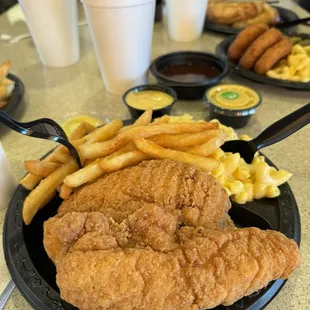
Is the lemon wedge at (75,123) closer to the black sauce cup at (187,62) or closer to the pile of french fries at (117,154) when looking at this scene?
the pile of french fries at (117,154)

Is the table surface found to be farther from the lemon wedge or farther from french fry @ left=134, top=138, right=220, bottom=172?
french fry @ left=134, top=138, right=220, bottom=172

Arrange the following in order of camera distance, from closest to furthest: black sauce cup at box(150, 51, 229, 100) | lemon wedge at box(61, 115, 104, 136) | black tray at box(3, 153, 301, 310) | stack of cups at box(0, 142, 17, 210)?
1. black tray at box(3, 153, 301, 310)
2. stack of cups at box(0, 142, 17, 210)
3. lemon wedge at box(61, 115, 104, 136)
4. black sauce cup at box(150, 51, 229, 100)

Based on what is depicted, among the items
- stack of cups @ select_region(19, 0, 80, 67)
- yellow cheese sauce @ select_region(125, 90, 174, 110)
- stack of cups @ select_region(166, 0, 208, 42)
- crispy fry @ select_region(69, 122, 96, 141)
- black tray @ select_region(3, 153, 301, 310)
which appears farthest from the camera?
stack of cups @ select_region(166, 0, 208, 42)

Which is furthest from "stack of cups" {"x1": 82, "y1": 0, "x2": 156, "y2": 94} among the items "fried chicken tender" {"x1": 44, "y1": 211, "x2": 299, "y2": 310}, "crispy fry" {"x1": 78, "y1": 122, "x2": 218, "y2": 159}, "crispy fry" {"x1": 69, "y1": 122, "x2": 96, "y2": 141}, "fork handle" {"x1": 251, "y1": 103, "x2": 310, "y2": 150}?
"fried chicken tender" {"x1": 44, "y1": 211, "x2": 299, "y2": 310}

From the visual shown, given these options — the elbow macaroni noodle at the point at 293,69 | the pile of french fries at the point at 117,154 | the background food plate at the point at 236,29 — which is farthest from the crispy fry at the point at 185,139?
the background food plate at the point at 236,29

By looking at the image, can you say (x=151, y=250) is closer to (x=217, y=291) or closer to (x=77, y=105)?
(x=217, y=291)

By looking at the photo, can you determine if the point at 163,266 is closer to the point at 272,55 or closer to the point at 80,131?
the point at 80,131

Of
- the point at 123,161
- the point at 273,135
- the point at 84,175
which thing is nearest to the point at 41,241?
the point at 84,175
